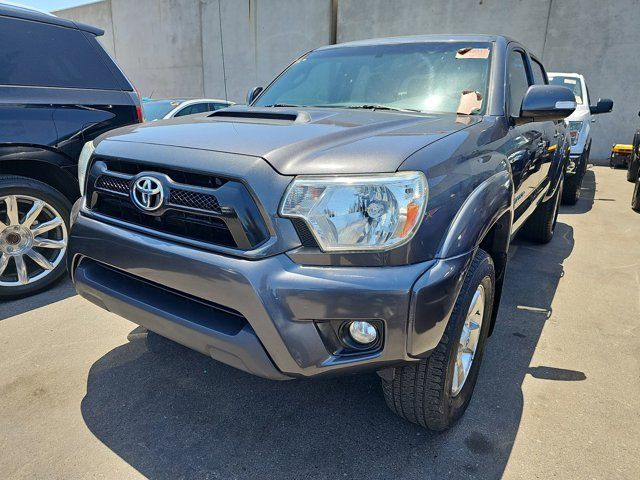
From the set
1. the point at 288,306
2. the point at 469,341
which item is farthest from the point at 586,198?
the point at 288,306

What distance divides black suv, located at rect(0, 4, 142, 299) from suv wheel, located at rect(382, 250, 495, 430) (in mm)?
2784

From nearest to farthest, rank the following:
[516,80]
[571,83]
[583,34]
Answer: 1. [516,80]
2. [571,83]
3. [583,34]

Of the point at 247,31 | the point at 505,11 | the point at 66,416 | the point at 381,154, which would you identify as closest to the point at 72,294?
the point at 66,416

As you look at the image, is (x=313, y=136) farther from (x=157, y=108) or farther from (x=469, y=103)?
(x=157, y=108)

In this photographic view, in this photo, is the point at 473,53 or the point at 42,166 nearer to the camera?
the point at 473,53

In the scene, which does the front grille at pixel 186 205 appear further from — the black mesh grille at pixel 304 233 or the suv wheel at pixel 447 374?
the suv wheel at pixel 447 374

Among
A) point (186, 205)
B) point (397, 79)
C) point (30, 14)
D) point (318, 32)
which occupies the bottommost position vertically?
point (186, 205)

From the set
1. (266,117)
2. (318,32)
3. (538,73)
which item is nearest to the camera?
(266,117)

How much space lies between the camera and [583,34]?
11.6 m

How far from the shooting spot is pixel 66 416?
6.86 ft

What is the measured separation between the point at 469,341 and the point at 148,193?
1563 mm

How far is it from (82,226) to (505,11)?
1350cm

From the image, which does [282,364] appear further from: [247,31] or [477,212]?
[247,31]

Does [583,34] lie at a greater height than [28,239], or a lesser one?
greater
